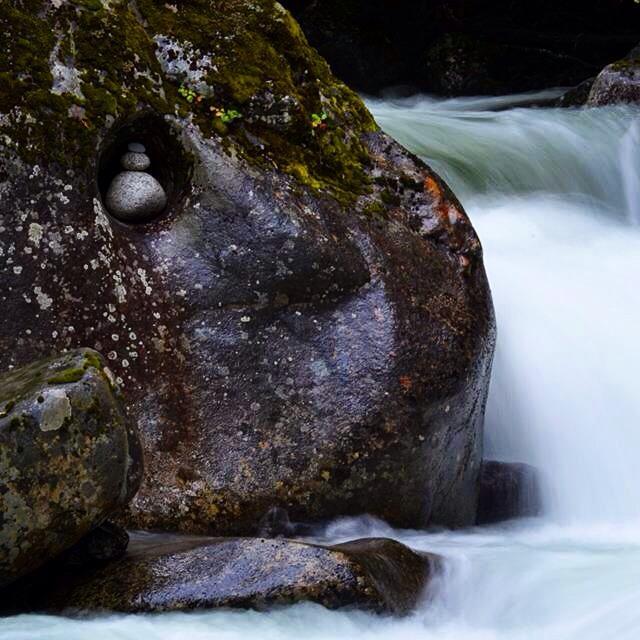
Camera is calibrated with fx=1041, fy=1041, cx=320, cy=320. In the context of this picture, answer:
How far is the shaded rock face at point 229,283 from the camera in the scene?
12.8 feet

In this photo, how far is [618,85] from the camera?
10.8 metres

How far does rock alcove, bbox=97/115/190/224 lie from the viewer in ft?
13.6

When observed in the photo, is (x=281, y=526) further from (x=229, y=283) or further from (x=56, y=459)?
(x=56, y=459)

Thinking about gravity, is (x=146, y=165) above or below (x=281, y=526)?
above

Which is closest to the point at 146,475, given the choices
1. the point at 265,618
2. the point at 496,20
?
the point at 265,618

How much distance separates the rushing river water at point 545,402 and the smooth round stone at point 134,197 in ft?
4.89

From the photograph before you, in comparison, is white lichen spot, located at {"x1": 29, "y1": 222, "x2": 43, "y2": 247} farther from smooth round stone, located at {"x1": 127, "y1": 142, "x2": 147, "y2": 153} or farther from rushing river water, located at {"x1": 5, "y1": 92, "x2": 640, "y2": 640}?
rushing river water, located at {"x1": 5, "y1": 92, "x2": 640, "y2": 640}

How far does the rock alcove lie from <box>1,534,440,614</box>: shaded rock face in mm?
1472

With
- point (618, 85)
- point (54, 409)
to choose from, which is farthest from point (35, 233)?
point (618, 85)

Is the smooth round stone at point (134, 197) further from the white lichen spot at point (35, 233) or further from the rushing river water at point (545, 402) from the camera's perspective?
the rushing river water at point (545, 402)

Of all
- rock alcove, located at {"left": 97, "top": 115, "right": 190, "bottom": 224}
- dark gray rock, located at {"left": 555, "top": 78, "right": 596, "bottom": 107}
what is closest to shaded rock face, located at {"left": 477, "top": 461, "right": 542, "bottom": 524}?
rock alcove, located at {"left": 97, "top": 115, "right": 190, "bottom": 224}

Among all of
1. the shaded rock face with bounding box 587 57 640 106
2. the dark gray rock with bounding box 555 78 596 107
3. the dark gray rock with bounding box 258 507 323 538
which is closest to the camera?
the dark gray rock with bounding box 258 507 323 538

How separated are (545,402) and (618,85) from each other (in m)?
6.37

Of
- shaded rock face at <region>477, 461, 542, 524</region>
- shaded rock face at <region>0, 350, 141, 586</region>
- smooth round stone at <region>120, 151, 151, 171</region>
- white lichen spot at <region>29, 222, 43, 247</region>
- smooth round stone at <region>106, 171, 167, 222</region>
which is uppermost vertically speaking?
smooth round stone at <region>120, 151, 151, 171</region>
